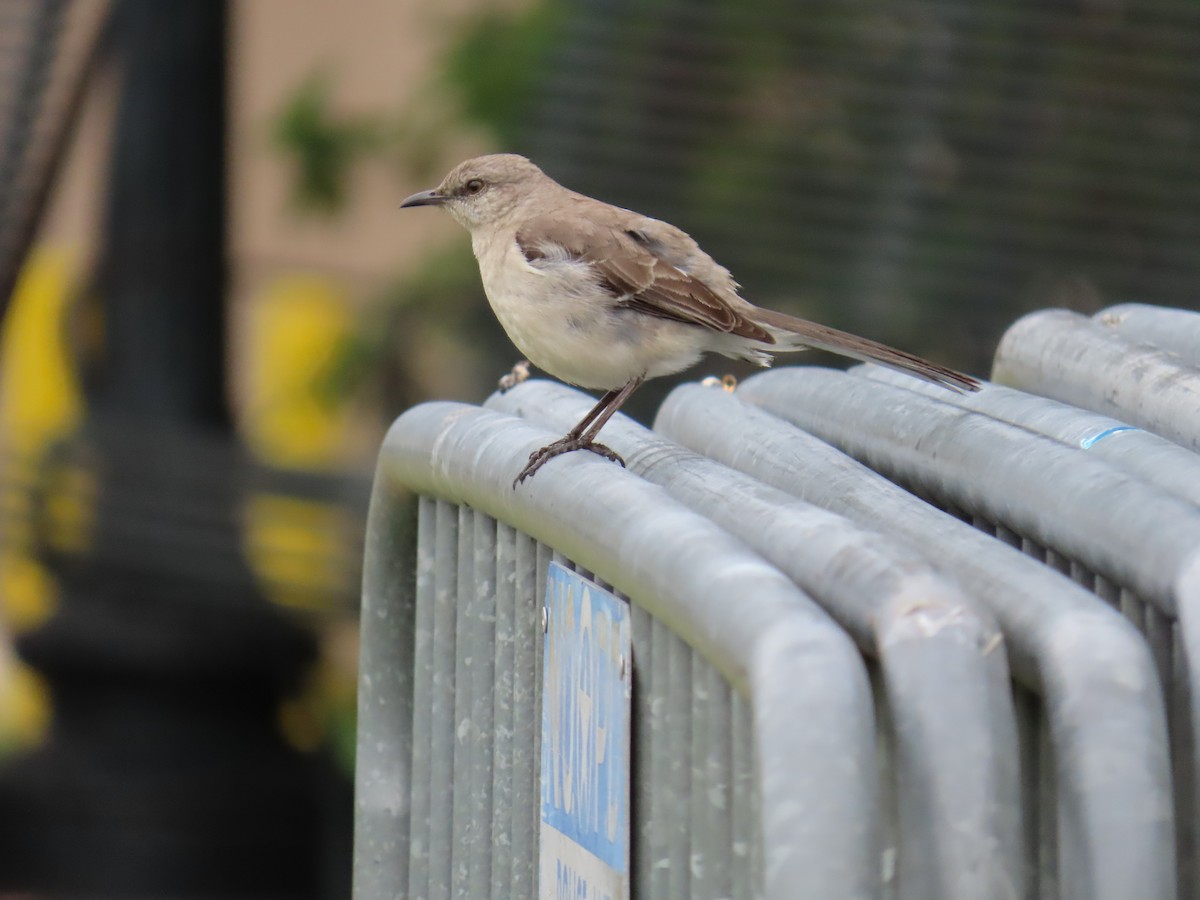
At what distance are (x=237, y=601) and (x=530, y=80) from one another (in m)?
2.43

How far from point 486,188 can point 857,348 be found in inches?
55.9

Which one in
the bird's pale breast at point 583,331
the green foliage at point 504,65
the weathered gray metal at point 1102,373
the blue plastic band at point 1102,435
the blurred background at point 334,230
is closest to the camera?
the blue plastic band at point 1102,435

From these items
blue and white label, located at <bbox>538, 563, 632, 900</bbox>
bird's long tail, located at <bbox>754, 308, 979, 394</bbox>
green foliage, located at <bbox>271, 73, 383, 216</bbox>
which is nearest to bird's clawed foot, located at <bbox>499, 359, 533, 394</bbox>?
bird's long tail, located at <bbox>754, 308, 979, 394</bbox>

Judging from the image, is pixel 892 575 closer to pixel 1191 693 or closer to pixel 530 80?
pixel 1191 693

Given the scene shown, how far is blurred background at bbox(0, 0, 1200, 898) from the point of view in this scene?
6.64 metres

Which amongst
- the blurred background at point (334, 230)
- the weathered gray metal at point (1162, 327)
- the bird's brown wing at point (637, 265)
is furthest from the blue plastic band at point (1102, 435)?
the blurred background at point (334, 230)

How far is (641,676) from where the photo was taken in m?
1.79

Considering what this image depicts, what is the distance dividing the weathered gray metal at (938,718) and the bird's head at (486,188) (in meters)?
2.84

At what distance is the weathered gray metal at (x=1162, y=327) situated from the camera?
2564 mm

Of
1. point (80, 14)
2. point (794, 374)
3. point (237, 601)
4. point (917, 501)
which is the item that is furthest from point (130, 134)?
point (917, 501)

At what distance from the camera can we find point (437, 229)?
316 inches

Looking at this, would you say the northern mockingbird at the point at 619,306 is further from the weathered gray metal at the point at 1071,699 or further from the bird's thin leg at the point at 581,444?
the weathered gray metal at the point at 1071,699

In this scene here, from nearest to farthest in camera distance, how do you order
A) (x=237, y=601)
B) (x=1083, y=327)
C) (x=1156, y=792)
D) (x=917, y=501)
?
(x=1156, y=792) → (x=917, y=501) → (x=1083, y=327) → (x=237, y=601)

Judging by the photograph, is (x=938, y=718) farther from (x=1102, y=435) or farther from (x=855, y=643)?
(x=1102, y=435)
